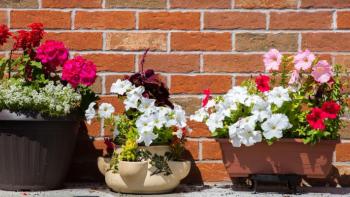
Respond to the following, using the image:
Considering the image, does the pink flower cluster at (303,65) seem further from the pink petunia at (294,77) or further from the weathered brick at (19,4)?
the weathered brick at (19,4)

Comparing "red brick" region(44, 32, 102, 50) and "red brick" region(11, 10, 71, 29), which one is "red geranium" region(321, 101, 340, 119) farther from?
"red brick" region(11, 10, 71, 29)

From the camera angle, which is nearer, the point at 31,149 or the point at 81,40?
the point at 31,149

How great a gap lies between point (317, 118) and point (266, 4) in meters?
0.67

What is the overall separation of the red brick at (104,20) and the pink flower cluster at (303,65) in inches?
26.2

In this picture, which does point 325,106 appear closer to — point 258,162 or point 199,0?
point 258,162

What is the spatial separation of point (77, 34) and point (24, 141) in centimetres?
62

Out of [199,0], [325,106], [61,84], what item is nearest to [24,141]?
[61,84]

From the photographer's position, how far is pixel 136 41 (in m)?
2.94

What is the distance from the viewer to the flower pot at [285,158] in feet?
8.47

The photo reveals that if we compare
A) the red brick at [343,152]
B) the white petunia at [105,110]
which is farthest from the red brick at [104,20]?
the red brick at [343,152]

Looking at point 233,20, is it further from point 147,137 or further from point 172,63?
point 147,137

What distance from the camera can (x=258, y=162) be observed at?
2615mm

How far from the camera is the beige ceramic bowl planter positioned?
99.7 inches

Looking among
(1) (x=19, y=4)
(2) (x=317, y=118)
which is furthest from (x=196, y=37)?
(1) (x=19, y=4)
